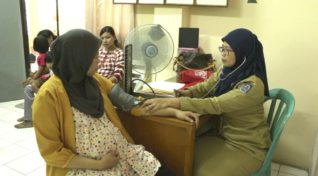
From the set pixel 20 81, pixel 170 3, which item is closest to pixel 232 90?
pixel 170 3

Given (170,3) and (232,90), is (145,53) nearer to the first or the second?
(170,3)

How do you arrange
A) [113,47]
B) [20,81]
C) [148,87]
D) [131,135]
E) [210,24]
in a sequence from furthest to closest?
[20,81], [113,47], [210,24], [148,87], [131,135]

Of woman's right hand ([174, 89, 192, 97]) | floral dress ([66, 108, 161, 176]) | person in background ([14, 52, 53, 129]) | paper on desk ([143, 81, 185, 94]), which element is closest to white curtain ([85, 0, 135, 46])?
person in background ([14, 52, 53, 129])

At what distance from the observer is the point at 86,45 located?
48.6 inches

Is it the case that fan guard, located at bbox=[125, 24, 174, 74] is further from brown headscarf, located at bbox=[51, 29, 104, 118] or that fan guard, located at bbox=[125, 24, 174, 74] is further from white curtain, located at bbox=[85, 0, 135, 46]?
brown headscarf, located at bbox=[51, 29, 104, 118]

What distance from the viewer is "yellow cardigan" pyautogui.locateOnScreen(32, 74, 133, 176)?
117cm

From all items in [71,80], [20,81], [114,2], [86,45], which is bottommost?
[20,81]

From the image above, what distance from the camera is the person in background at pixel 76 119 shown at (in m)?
1.19

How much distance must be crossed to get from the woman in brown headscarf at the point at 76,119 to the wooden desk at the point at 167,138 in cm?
13

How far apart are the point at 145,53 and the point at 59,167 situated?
1.29 metres

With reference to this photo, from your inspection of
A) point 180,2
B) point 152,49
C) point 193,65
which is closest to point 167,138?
point 152,49

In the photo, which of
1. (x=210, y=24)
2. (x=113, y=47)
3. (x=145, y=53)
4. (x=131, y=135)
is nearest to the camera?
(x=131, y=135)

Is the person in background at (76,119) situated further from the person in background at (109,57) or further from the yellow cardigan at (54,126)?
the person in background at (109,57)

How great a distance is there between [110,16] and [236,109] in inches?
80.7
